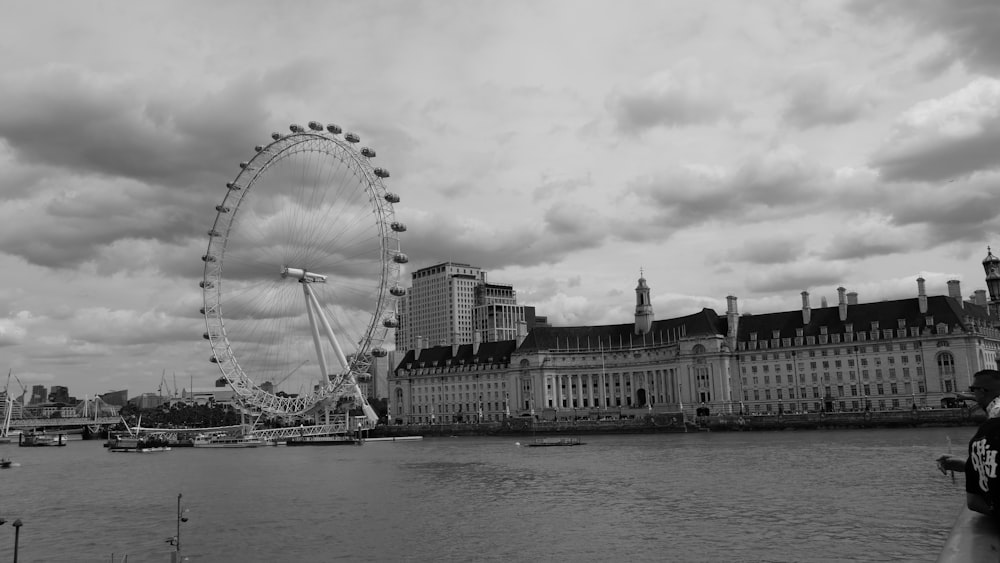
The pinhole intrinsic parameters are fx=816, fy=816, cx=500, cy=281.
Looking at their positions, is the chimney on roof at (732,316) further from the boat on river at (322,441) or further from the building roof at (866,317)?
the boat on river at (322,441)

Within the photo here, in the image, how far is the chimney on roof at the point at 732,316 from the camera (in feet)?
481

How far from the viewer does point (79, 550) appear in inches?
1416

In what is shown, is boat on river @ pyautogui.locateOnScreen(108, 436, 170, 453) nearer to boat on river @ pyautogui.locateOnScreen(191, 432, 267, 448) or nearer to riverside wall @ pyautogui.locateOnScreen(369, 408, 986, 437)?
boat on river @ pyautogui.locateOnScreen(191, 432, 267, 448)

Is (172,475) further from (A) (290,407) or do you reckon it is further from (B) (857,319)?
(B) (857,319)

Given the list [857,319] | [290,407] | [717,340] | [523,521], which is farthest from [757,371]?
[523,521]

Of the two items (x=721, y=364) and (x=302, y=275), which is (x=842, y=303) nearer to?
(x=721, y=364)

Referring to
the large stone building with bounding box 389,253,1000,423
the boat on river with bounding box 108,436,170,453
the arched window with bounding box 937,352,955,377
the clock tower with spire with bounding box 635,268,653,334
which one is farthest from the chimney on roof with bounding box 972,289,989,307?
the boat on river with bounding box 108,436,170,453

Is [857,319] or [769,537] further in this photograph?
[857,319]

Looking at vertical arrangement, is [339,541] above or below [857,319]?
below

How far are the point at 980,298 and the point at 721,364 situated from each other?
4729cm

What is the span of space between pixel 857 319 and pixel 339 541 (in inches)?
4548

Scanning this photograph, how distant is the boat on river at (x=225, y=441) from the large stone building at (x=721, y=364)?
151ft

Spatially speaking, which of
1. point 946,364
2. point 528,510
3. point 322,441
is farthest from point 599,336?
point 528,510

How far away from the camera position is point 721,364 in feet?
472
